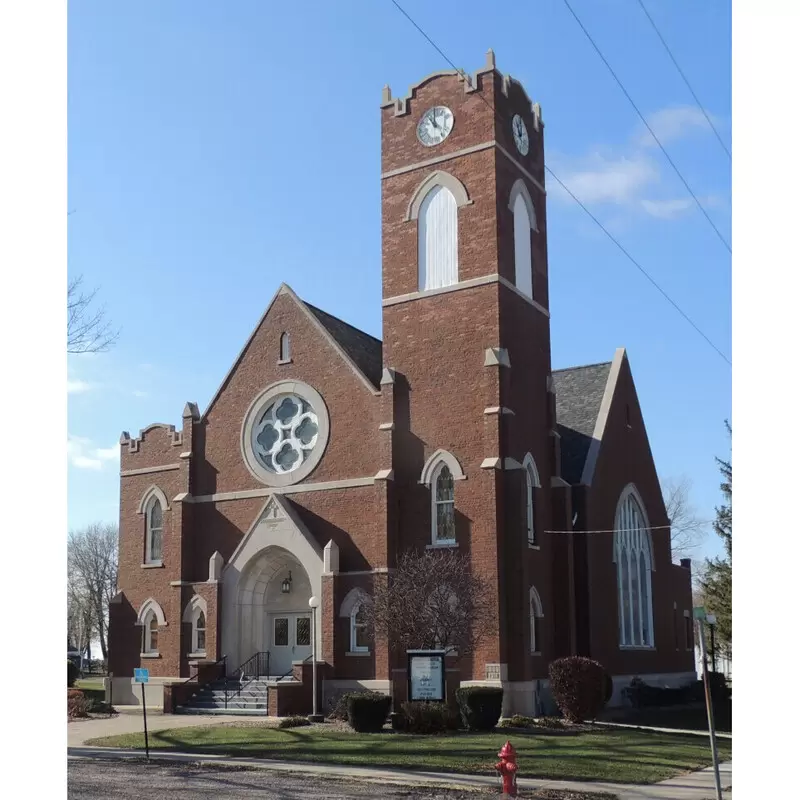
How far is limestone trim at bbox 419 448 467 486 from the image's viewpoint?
29.8 m

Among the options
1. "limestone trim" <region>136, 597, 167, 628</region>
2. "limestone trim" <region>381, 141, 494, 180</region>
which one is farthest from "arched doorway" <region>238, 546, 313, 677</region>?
"limestone trim" <region>381, 141, 494, 180</region>

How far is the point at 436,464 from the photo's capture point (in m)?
30.2

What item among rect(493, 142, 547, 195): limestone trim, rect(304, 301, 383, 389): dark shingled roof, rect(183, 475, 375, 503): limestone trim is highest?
rect(493, 142, 547, 195): limestone trim

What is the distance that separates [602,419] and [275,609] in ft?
41.3

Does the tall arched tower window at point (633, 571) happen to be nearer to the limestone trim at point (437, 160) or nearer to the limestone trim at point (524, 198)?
the limestone trim at point (524, 198)

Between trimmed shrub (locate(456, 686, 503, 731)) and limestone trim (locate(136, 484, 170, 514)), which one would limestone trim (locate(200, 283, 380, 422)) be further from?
trimmed shrub (locate(456, 686, 503, 731))

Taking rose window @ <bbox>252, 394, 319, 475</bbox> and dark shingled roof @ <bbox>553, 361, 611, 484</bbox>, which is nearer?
rose window @ <bbox>252, 394, 319, 475</bbox>

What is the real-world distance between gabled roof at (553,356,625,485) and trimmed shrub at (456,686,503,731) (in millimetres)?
10196

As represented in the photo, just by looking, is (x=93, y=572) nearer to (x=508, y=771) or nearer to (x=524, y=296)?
(x=524, y=296)

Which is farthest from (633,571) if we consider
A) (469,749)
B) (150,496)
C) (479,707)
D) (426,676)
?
(469,749)

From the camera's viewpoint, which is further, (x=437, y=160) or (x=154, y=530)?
(x=154, y=530)

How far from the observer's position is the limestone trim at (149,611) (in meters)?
34.9
